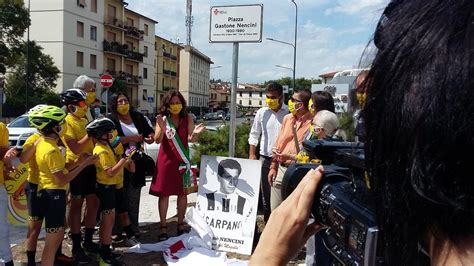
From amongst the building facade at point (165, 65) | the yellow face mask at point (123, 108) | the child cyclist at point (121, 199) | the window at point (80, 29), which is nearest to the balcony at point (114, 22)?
the window at point (80, 29)

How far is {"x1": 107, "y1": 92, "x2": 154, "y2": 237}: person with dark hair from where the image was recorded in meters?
5.08

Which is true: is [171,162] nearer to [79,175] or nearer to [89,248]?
[79,175]

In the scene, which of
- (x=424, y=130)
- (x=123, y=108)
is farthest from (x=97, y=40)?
(x=424, y=130)

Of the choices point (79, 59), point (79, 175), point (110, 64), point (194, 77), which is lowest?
point (79, 175)

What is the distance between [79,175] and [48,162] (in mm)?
802

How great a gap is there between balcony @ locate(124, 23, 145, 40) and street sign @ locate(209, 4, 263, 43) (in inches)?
2094

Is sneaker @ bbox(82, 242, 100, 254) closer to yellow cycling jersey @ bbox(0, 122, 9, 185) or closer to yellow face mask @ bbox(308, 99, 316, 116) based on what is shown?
yellow cycling jersey @ bbox(0, 122, 9, 185)

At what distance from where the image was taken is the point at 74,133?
4461 mm

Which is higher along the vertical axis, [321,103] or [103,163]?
[321,103]

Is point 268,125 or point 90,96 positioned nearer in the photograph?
point 90,96

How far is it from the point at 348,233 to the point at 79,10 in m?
49.3

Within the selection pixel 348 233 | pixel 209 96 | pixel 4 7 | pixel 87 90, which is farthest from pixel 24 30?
pixel 209 96

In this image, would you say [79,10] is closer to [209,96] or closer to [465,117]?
[465,117]

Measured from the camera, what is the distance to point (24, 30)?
31.2 meters
